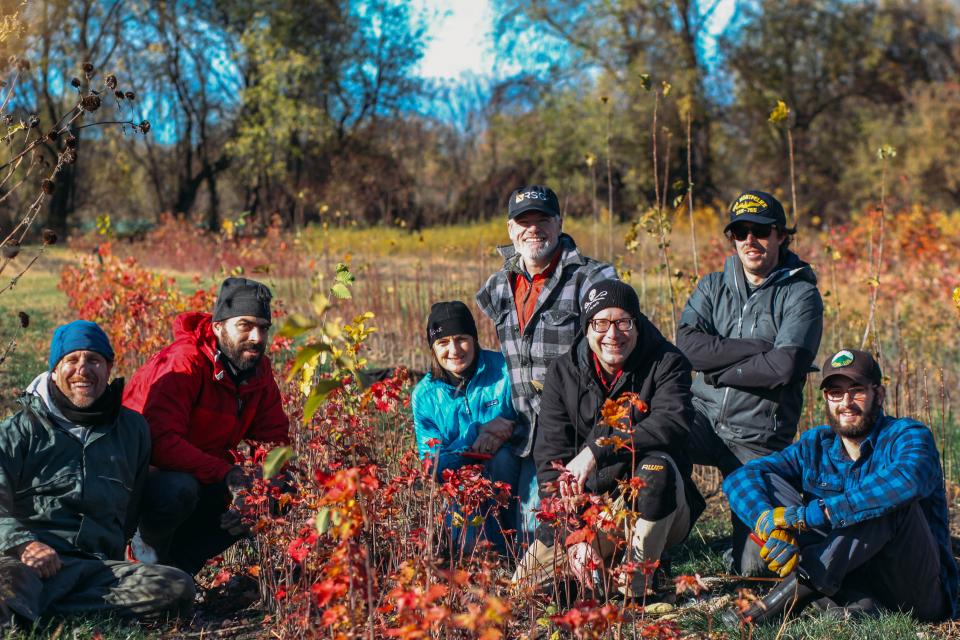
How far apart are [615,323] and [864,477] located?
103 cm

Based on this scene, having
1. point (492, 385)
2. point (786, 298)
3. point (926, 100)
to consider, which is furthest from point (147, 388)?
point (926, 100)

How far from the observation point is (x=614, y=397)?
3750 millimetres

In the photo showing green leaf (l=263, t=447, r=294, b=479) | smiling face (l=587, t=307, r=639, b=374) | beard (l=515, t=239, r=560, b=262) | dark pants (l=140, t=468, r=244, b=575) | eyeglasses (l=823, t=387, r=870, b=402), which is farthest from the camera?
beard (l=515, t=239, r=560, b=262)

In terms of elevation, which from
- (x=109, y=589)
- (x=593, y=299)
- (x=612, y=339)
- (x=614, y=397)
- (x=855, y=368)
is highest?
(x=593, y=299)

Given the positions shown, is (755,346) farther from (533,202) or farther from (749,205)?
(533,202)

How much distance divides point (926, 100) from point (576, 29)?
9098 mm

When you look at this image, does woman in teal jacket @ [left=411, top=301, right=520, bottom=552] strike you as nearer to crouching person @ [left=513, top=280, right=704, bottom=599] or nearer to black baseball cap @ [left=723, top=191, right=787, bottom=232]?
crouching person @ [left=513, top=280, right=704, bottom=599]

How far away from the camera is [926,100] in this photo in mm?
21547

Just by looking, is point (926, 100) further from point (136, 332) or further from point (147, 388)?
point (147, 388)

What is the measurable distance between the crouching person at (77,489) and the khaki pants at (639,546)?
49.3 inches

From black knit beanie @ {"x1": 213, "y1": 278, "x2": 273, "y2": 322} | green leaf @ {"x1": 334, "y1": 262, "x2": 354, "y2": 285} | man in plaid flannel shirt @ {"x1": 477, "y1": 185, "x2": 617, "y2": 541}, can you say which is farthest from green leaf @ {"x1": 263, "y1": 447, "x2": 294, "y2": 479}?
man in plaid flannel shirt @ {"x1": 477, "y1": 185, "x2": 617, "y2": 541}

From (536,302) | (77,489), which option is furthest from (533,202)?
(77,489)

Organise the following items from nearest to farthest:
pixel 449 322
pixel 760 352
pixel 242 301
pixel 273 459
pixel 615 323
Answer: pixel 273 459 < pixel 615 323 < pixel 242 301 < pixel 760 352 < pixel 449 322

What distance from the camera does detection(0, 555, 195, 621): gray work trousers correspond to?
327cm
